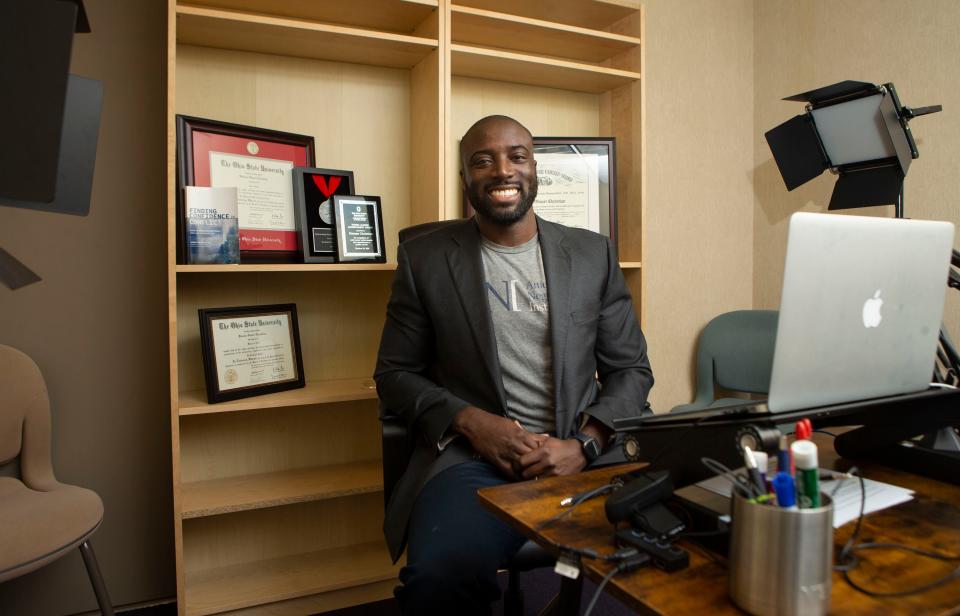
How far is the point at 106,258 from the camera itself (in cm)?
234

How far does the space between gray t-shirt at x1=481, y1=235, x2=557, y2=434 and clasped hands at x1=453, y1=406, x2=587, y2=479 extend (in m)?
0.15

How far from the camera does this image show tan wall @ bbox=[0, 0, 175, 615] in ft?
7.47

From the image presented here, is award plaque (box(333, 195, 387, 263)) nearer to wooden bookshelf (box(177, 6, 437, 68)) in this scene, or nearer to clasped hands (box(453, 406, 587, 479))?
wooden bookshelf (box(177, 6, 437, 68))

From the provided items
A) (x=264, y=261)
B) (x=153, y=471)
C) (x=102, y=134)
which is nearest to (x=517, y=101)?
(x=264, y=261)

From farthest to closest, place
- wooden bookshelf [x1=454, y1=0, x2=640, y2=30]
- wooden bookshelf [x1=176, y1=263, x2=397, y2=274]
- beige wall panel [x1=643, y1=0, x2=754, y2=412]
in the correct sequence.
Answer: beige wall panel [x1=643, y1=0, x2=754, y2=412], wooden bookshelf [x1=454, y1=0, x2=640, y2=30], wooden bookshelf [x1=176, y1=263, x2=397, y2=274]

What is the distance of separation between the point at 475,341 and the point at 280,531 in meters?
1.29

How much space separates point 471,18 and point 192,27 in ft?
3.14

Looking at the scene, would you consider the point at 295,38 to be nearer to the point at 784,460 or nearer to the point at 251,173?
the point at 251,173

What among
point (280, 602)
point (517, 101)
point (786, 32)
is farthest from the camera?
point (786, 32)

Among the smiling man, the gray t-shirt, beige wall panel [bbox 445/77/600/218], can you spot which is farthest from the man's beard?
beige wall panel [bbox 445/77/600/218]

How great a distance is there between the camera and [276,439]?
2.62 m

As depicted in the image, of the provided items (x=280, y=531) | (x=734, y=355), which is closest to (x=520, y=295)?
(x=280, y=531)

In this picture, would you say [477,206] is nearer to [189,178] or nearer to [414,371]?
[414,371]

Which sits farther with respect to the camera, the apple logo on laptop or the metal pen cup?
the apple logo on laptop
